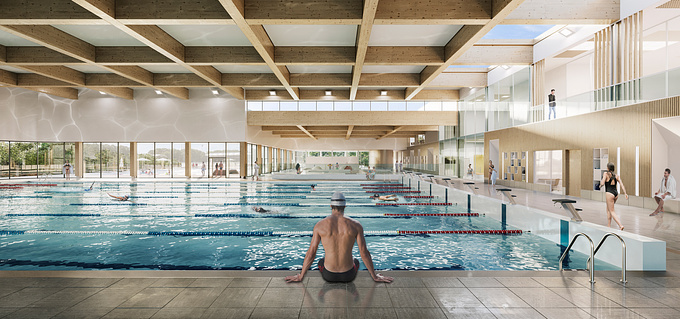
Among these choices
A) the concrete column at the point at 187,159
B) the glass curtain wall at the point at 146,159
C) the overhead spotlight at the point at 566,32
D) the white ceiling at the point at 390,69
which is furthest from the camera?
the glass curtain wall at the point at 146,159

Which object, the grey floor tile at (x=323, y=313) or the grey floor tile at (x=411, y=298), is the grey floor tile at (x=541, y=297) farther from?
the grey floor tile at (x=323, y=313)

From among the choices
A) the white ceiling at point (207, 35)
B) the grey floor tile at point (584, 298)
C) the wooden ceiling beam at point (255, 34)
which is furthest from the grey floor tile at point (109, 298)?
the white ceiling at point (207, 35)

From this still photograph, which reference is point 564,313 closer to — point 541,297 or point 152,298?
point 541,297

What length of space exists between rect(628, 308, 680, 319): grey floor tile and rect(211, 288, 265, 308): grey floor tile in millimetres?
2766

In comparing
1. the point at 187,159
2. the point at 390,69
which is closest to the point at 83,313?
the point at 390,69

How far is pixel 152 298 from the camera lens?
2.89 meters

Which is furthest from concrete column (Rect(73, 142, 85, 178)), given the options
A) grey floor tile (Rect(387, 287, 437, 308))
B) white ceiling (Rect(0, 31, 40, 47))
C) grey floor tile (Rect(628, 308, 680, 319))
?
grey floor tile (Rect(628, 308, 680, 319))

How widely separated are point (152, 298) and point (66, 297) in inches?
26.6

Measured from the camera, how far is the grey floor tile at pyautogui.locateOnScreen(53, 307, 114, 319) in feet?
8.36

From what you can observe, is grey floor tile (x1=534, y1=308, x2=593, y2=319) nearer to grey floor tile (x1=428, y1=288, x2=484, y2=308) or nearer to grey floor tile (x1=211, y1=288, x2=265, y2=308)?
grey floor tile (x1=428, y1=288, x2=484, y2=308)

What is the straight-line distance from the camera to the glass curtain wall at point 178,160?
20939 millimetres

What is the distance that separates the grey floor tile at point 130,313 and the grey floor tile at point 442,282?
216 centimetres

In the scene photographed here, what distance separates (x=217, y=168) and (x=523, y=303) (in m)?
20.3

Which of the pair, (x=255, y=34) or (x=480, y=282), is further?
(x=255, y=34)
